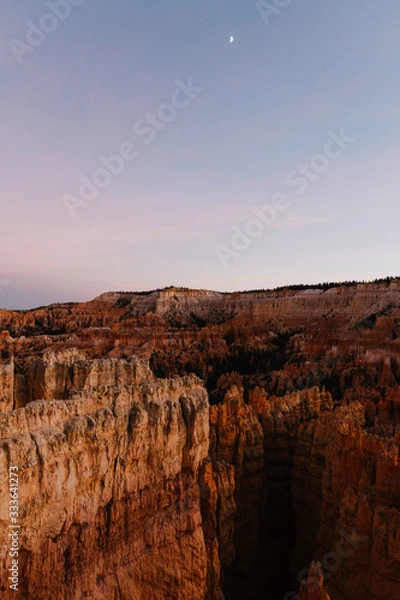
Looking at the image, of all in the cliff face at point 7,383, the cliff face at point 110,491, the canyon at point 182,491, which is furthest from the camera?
the cliff face at point 7,383

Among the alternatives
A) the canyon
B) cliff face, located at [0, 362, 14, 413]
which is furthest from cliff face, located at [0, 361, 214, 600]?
cliff face, located at [0, 362, 14, 413]

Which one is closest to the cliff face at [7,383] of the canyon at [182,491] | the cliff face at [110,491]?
the canyon at [182,491]

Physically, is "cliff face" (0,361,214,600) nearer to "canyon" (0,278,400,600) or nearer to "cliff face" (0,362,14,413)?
"canyon" (0,278,400,600)

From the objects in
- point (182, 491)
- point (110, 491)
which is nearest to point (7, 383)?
point (110, 491)

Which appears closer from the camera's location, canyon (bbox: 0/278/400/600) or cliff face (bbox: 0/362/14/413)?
canyon (bbox: 0/278/400/600)

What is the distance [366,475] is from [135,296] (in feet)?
278

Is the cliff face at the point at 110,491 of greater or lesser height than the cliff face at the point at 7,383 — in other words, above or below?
below

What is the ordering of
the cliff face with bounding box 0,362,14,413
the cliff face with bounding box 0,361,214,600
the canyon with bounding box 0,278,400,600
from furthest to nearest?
1. the cliff face with bounding box 0,362,14,413
2. the canyon with bounding box 0,278,400,600
3. the cliff face with bounding box 0,361,214,600

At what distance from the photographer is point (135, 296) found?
92.8m

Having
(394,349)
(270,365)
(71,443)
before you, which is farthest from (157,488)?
(270,365)

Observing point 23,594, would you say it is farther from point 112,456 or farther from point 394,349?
point 394,349

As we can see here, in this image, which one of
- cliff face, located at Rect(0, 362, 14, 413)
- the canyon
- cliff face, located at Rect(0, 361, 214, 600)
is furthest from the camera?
cliff face, located at Rect(0, 362, 14, 413)

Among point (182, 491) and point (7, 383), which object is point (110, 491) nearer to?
point (182, 491)

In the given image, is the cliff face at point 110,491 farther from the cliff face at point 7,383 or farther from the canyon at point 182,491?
the cliff face at point 7,383
